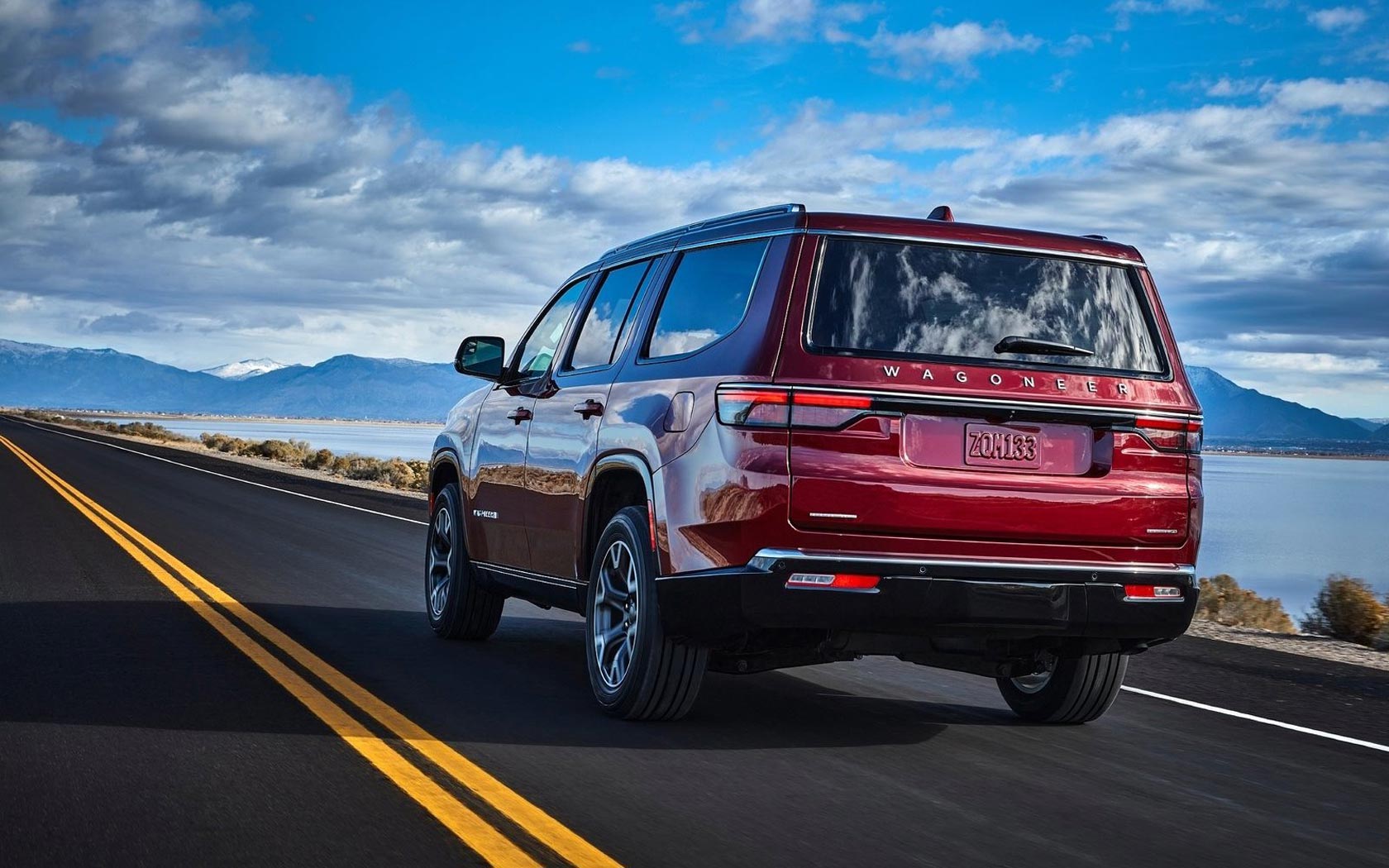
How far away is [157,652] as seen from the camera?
8117 mm

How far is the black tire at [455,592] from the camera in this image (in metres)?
8.92

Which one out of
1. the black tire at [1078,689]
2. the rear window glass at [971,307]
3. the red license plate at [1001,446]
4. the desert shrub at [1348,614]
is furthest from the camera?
the desert shrub at [1348,614]

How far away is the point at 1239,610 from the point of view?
47.4 feet

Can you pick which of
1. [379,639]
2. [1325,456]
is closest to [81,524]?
[379,639]

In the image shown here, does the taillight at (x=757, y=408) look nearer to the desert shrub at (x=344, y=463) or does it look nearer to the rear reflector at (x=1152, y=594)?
the rear reflector at (x=1152, y=594)

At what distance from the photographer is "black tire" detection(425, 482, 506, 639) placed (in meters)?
8.92

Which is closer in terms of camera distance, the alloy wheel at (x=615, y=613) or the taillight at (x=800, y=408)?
the taillight at (x=800, y=408)

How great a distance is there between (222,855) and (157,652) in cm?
408

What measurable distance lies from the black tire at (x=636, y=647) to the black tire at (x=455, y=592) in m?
2.15

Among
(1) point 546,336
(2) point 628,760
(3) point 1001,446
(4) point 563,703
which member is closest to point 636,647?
(2) point 628,760

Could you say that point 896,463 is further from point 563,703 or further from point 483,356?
point 483,356

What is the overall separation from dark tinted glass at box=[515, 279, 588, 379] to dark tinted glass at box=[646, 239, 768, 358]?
1406mm

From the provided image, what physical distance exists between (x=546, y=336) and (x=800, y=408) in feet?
10.4

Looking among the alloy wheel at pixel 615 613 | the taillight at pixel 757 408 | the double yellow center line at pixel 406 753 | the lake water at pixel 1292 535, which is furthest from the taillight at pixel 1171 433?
the lake water at pixel 1292 535
